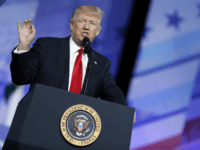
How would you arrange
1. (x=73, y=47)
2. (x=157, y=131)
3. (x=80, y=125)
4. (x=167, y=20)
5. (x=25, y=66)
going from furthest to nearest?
(x=167, y=20) < (x=157, y=131) < (x=73, y=47) < (x=25, y=66) < (x=80, y=125)

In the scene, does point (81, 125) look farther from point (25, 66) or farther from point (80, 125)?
point (25, 66)

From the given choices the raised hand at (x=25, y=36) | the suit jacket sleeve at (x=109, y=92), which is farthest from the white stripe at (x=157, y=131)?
the raised hand at (x=25, y=36)

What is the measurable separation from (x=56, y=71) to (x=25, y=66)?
0.23 meters

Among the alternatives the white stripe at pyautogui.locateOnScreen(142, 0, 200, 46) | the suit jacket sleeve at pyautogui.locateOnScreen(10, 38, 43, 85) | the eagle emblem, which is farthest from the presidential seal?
the white stripe at pyautogui.locateOnScreen(142, 0, 200, 46)

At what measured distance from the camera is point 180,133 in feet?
10.2

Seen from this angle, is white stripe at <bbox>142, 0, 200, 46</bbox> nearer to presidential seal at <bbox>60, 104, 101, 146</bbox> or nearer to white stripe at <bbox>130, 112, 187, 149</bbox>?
white stripe at <bbox>130, 112, 187, 149</bbox>

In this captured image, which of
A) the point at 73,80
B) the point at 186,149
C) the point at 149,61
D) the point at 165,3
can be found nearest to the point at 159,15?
the point at 165,3

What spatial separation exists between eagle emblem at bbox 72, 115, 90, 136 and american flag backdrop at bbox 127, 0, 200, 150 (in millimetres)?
2097

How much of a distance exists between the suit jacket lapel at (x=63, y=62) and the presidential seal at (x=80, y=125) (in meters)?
0.42

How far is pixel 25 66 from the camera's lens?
1233 mm

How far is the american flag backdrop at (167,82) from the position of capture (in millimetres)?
3070

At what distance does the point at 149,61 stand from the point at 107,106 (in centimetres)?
230

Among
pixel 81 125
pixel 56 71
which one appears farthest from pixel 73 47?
pixel 81 125

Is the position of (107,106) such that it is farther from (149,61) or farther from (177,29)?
(177,29)
